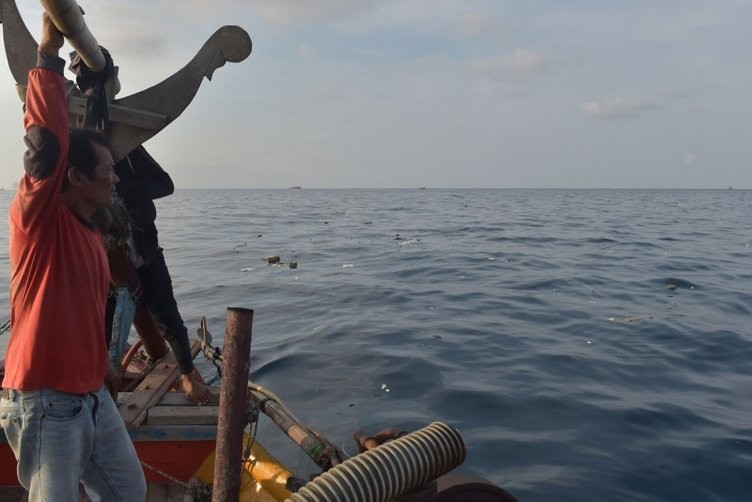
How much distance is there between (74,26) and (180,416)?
2.72 metres

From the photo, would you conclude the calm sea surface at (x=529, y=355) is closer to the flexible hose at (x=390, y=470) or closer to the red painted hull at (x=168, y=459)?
the red painted hull at (x=168, y=459)

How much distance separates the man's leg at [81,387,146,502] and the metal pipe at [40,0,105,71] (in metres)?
1.69

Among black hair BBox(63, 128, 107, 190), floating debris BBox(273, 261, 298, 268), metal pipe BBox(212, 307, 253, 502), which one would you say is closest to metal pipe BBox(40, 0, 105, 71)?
black hair BBox(63, 128, 107, 190)

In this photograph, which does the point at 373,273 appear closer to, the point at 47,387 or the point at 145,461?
the point at 145,461

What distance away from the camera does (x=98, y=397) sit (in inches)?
117

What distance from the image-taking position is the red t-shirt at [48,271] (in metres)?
2.53

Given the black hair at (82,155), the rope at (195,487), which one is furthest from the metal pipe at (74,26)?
the rope at (195,487)

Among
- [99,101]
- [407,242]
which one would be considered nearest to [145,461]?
[99,101]

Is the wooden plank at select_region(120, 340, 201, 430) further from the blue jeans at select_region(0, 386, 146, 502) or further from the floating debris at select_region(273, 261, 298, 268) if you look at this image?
the floating debris at select_region(273, 261, 298, 268)

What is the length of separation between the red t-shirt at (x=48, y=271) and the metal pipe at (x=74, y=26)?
21 cm

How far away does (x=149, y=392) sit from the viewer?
4.48 metres

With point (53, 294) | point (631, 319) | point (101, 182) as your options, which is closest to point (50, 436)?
point (53, 294)

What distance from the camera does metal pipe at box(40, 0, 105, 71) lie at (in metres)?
2.38

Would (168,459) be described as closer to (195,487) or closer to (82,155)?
(195,487)
